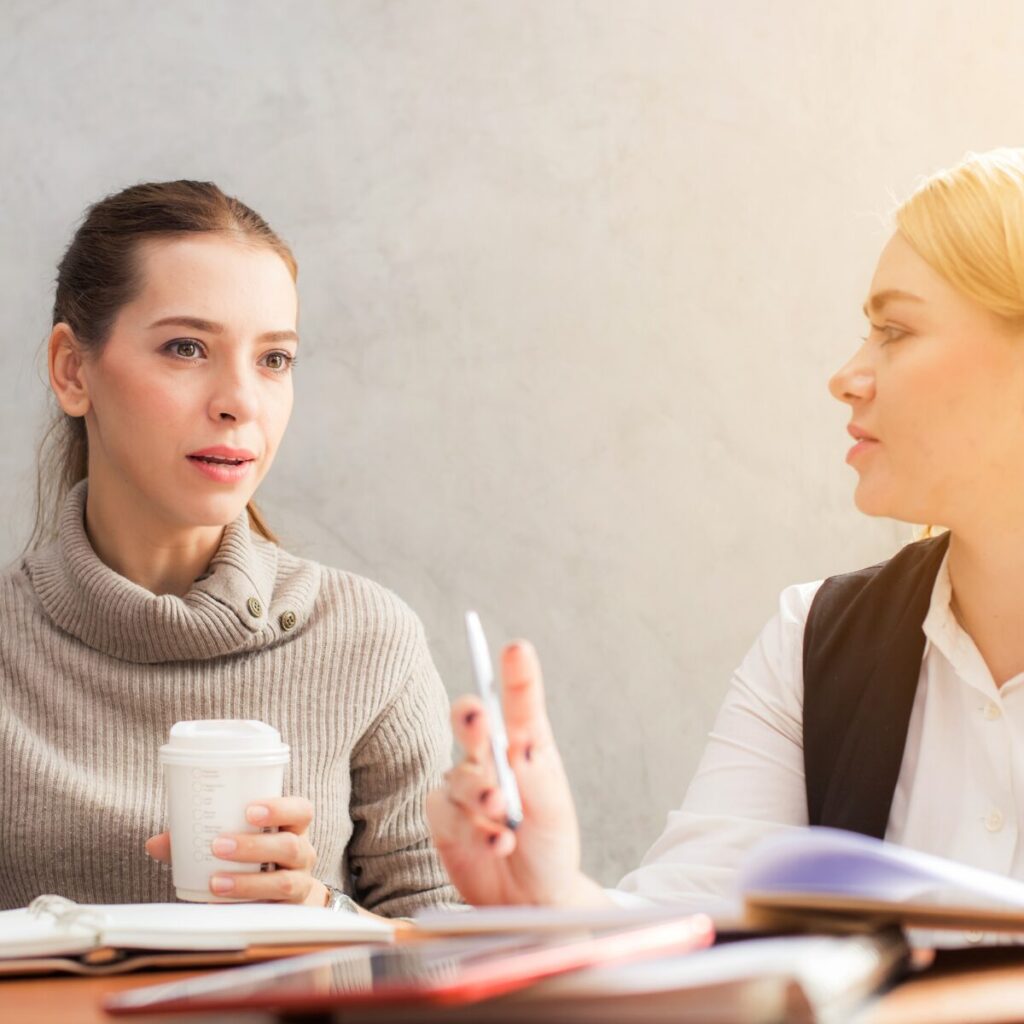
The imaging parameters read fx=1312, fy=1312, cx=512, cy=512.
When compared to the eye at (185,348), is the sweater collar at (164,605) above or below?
below

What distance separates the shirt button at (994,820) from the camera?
4.36 ft

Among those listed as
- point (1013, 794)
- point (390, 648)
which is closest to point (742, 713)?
point (1013, 794)

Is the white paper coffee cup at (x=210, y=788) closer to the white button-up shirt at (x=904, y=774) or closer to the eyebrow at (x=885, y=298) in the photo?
the white button-up shirt at (x=904, y=774)

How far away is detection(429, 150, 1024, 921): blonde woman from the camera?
1364 millimetres

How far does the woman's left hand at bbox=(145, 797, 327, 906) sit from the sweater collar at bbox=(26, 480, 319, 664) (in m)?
0.42

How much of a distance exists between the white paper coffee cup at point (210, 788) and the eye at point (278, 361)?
0.70m

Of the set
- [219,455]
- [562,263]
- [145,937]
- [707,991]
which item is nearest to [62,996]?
[145,937]

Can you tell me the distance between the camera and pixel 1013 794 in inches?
52.9

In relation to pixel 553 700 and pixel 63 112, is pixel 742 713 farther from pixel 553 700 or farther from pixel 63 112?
pixel 63 112

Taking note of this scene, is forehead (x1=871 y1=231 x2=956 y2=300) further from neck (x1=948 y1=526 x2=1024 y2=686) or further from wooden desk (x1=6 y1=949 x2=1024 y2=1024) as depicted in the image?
wooden desk (x1=6 y1=949 x2=1024 y2=1024)

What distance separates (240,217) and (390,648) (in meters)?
0.61

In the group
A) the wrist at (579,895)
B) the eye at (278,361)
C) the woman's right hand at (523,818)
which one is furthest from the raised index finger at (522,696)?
the eye at (278,361)

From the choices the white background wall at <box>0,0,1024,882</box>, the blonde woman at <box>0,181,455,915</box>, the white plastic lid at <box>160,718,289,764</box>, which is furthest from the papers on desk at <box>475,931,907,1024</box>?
the white background wall at <box>0,0,1024,882</box>

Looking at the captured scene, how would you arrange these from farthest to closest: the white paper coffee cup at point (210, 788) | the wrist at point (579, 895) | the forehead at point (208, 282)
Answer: the forehead at point (208, 282)
the white paper coffee cup at point (210, 788)
the wrist at point (579, 895)
